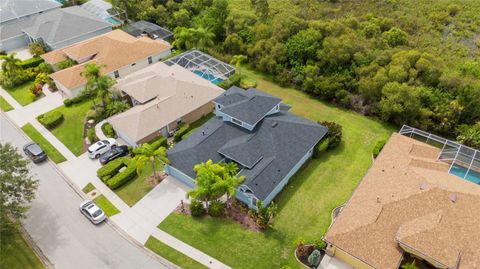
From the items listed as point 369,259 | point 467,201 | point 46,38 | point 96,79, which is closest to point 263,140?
point 369,259

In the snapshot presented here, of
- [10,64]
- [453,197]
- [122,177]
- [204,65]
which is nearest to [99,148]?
[122,177]

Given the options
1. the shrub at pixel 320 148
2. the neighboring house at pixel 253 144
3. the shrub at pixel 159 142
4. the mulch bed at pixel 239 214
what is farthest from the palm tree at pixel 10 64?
the shrub at pixel 320 148

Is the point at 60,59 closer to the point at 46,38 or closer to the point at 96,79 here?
the point at 46,38

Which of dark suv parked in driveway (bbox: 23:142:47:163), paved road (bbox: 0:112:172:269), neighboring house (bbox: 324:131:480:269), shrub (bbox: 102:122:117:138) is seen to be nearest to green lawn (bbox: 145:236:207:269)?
paved road (bbox: 0:112:172:269)

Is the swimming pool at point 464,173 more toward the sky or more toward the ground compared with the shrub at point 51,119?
more toward the sky

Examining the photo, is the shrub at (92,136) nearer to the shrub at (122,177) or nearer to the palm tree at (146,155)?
the shrub at (122,177)
